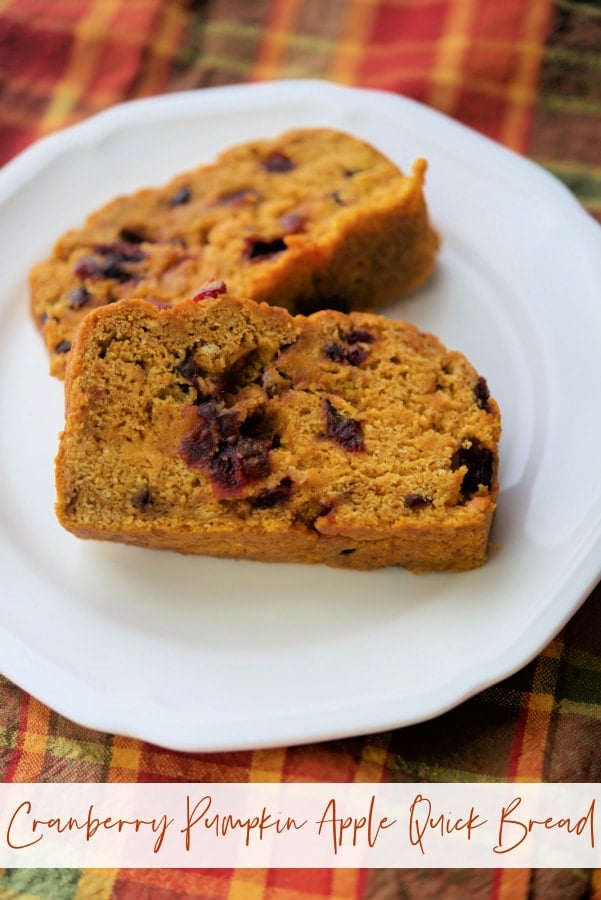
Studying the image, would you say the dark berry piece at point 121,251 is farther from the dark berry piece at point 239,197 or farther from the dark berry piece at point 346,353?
the dark berry piece at point 346,353

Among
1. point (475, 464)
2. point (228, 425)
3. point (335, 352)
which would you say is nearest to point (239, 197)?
point (335, 352)

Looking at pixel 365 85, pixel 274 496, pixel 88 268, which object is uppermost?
pixel 88 268

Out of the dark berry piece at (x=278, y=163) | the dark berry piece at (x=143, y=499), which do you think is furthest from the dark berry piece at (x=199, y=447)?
the dark berry piece at (x=278, y=163)

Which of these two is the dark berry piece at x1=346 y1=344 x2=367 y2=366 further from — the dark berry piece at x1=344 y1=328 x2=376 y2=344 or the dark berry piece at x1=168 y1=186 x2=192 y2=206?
the dark berry piece at x1=168 y1=186 x2=192 y2=206

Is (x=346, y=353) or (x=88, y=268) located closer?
(x=346, y=353)

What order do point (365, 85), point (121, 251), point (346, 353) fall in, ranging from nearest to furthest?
point (346, 353) < point (121, 251) < point (365, 85)

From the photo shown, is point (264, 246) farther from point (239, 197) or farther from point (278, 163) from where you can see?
point (278, 163)

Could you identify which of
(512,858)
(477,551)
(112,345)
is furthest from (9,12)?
(512,858)
